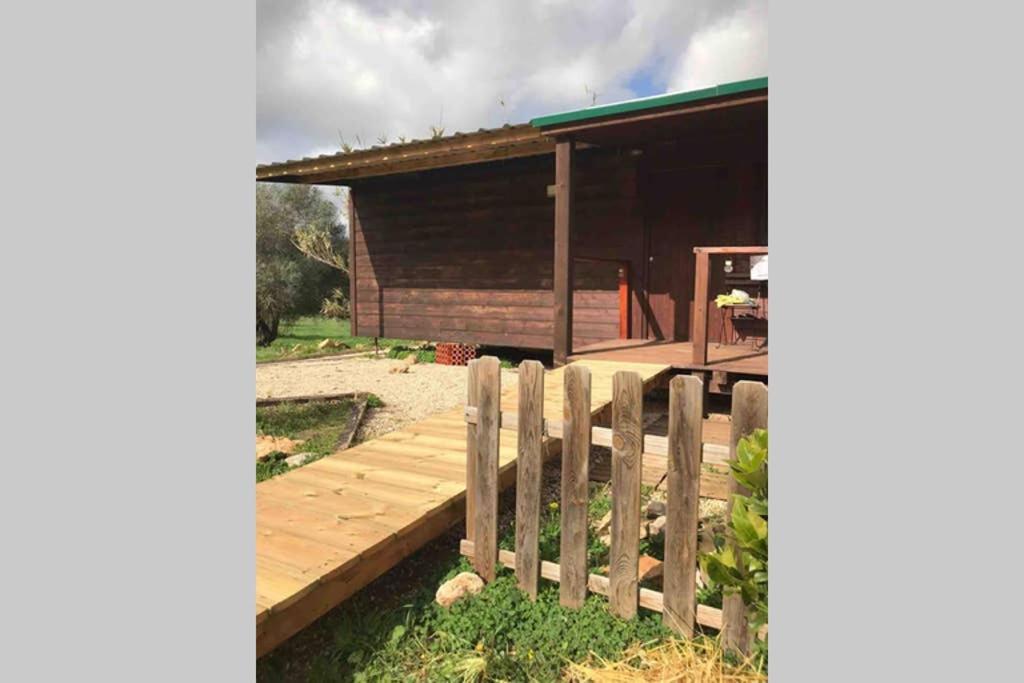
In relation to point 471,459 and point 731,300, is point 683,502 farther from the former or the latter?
point 731,300

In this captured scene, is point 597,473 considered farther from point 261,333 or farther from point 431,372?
point 261,333

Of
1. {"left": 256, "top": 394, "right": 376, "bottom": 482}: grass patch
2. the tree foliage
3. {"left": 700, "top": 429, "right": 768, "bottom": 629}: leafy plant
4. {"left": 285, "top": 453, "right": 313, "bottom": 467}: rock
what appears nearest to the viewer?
{"left": 700, "top": 429, "right": 768, "bottom": 629}: leafy plant

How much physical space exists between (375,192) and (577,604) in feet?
33.5

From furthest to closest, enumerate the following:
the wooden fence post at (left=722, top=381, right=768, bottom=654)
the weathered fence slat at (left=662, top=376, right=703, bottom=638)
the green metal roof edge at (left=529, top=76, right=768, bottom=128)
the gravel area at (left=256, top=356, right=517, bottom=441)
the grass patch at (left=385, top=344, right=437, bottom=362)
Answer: the grass patch at (left=385, top=344, right=437, bottom=362) < the gravel area at (left=256, top=356, right=517, bottom=441) < the green metal roof edge at (left=529, top=76, right=768, bottom=128) < the weathered fence slat at (left=662, top=376, right=703, bottom=638) < the wooden fence post at (left=722, top=381, right=768, bottom=654)

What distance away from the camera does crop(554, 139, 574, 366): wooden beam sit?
6727 mm

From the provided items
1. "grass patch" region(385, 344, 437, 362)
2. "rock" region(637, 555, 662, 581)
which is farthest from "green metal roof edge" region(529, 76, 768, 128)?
"grass patch" region(385, 344, 437, 362)

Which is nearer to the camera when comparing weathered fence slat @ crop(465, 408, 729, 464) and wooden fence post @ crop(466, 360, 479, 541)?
weathered fence slat @ crop(465, 408, 729, 464)

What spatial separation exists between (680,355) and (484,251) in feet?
15.4

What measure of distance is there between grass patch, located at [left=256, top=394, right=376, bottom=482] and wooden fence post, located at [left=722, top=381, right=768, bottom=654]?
356cm

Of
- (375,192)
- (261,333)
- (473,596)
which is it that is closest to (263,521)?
(473,596)

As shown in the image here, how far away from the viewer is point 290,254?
26203 millimetres

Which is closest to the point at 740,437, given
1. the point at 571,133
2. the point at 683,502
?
the point at 683,502

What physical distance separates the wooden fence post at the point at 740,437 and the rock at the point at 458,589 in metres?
1.15

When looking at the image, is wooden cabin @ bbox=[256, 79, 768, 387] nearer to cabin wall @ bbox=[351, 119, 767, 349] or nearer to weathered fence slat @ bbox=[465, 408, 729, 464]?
cabin wall @ bbox=[351, 119, 767, 349]
